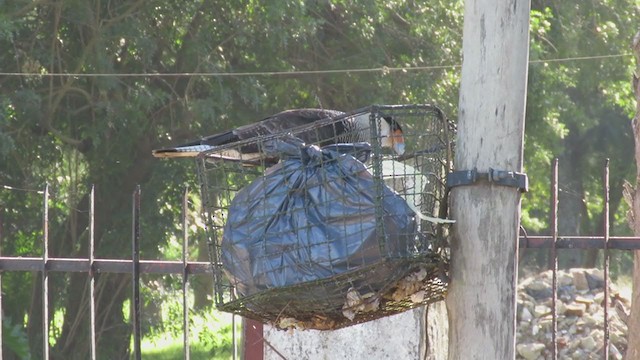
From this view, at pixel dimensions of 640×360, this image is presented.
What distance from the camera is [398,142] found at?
9.64 ft

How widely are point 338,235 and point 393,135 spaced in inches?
17.4

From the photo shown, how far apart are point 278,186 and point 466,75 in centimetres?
54

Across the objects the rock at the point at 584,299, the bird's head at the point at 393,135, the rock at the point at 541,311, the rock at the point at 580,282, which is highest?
the bird's head at the point at 393,135

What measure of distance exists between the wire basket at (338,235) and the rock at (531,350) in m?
9.87

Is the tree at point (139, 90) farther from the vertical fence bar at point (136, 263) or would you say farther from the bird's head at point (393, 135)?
the bird's head at point (393, 135)

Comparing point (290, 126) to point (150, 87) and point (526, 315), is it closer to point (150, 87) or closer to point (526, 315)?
point (150, 87)

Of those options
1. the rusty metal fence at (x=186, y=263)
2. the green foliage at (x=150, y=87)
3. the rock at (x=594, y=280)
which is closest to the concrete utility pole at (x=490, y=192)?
the rusty metal fence at (x=186, y=263)

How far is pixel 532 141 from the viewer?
45.0ft

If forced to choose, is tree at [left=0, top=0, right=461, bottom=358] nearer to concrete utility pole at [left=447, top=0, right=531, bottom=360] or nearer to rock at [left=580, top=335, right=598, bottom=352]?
rock at [left=580, top=335, right=598, bottom=352]

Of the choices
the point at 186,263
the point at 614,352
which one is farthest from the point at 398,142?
the point at 614,352

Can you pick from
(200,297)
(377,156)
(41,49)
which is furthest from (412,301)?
(200,297)

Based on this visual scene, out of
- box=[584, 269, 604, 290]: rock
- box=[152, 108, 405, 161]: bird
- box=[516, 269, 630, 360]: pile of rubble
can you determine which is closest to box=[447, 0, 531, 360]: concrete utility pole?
box=[152, 108, 405, 161]: bird

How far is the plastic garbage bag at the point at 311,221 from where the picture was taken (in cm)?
225

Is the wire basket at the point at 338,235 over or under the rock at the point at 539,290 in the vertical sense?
over
